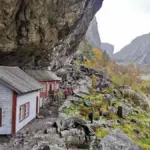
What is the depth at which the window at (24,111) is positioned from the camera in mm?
22913

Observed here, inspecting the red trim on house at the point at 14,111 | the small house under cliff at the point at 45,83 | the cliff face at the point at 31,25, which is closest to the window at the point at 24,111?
the red trim on house at the point at 14,111

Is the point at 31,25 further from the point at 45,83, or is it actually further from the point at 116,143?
the point at 116,143

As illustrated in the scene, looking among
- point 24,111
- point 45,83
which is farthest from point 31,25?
point 45,83

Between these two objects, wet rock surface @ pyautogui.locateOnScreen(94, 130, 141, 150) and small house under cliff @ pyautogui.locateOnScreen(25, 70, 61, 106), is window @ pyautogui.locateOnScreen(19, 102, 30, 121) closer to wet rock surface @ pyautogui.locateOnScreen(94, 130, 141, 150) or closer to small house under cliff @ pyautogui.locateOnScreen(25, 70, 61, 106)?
wet rock surface @ pyautogui.locateOnScreen(94, 130, 141, 150)

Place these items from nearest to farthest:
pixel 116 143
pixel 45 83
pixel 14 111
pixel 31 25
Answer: pixel 116 143 < pixel 14 111 < pixel 31 25 < pixel 45 83

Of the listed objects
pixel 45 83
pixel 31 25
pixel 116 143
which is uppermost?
pixel 31 25

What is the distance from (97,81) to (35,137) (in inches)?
1729

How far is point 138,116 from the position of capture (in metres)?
37.2

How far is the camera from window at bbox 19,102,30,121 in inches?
902

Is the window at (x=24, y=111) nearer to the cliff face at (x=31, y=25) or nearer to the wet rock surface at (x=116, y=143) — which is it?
the wet rock surface at (x=116, y=143)

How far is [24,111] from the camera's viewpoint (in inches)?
946

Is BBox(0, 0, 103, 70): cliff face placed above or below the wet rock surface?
above

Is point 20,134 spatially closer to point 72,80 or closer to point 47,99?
point 47,99

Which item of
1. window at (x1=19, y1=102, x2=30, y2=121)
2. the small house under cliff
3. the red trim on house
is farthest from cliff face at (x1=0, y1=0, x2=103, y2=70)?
the red trim on house
